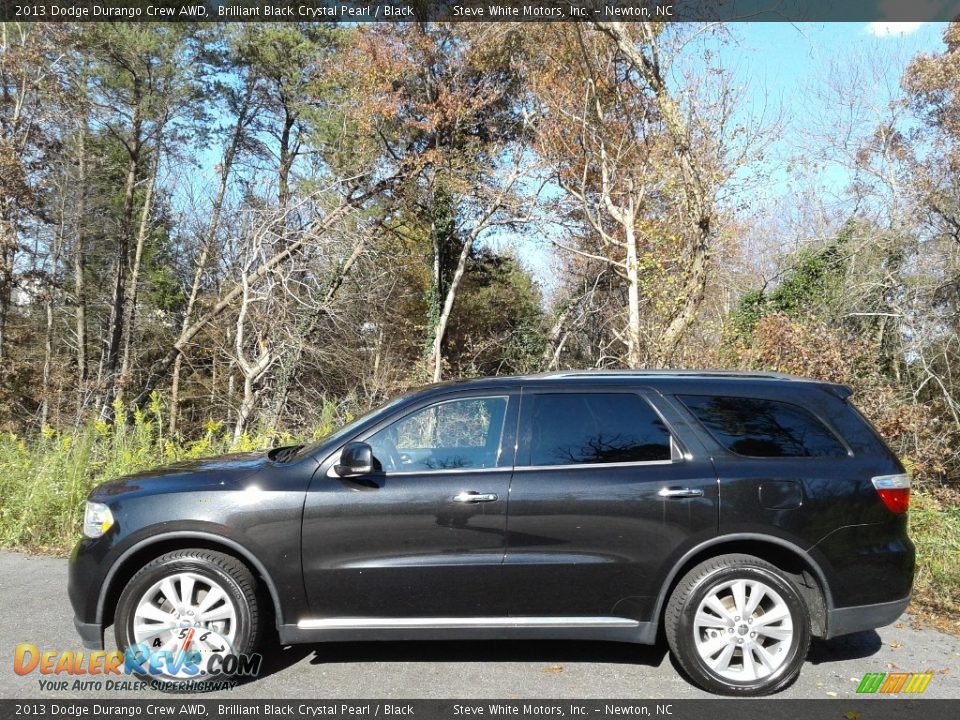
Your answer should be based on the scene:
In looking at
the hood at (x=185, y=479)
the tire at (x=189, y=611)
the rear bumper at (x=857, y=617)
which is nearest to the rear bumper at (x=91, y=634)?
the tire at (x=189, y=611)

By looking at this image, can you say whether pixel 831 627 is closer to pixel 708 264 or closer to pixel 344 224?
pixel 708 264

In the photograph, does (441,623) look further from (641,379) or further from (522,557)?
(641,379)

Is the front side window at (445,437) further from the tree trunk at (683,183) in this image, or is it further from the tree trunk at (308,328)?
the tree trunk at (308,328)

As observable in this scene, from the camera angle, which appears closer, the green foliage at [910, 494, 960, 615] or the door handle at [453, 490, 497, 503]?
the door handle at [453, 490, 497, 503]

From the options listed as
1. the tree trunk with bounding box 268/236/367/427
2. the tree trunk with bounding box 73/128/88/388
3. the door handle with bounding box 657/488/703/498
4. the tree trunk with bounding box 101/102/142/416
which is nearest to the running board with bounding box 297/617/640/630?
the door handle with bounding box 657/488/703/498

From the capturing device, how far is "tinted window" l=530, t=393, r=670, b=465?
14.4 feet

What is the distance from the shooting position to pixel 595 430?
4.47m

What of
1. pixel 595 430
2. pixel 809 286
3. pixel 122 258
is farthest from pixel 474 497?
pixel 122 258

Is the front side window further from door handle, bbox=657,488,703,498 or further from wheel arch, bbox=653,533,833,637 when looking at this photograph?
wheel arch, bbox=653,533,833,637

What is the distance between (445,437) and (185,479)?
154 cm

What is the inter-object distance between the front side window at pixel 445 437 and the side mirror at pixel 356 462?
0.18 m

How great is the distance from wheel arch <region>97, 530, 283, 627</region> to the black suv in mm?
12

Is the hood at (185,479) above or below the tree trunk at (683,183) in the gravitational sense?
below

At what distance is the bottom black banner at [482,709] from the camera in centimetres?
390
